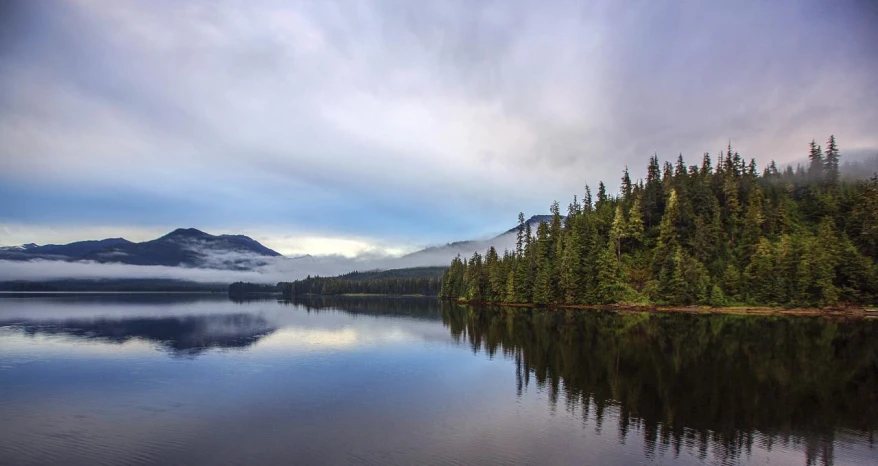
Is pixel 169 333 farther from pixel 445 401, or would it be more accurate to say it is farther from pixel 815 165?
pixel 815 165

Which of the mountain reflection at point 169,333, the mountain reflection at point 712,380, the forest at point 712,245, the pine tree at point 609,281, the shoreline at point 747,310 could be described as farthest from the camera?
the pine tree at point 609,281

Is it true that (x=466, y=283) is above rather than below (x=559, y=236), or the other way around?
below

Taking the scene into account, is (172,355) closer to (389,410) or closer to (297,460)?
(389,410)

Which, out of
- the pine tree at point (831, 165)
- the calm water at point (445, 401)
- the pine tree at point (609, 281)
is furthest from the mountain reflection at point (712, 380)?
the pine tree at point (831, 165)

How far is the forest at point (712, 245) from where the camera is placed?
97.8m

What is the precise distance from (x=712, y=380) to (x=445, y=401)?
20434 mm

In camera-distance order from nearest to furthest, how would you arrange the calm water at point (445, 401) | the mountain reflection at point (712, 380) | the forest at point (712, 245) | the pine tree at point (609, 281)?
1. the calm water at point (445, 401)
2. the mountain reflection at point (712, 380)
3. the forest at point (712, 245)
4. the pine tree at point (609, 281)

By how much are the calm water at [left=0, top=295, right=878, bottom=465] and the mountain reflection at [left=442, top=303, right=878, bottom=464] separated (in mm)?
175

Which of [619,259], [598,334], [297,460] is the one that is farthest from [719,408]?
[619,259]

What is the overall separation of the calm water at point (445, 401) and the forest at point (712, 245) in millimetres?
50747

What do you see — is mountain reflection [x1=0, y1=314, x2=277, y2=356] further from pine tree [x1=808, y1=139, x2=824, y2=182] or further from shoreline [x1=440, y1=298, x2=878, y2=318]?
pine tree [x1=808, y1=139, x2=824, y2=182]

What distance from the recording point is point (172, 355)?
150 ft

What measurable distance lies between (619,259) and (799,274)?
38002 mm

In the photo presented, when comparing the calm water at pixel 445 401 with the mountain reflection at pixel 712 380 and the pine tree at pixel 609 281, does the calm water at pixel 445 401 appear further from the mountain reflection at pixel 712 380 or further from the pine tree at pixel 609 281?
the pine tree at pixel 609 281
